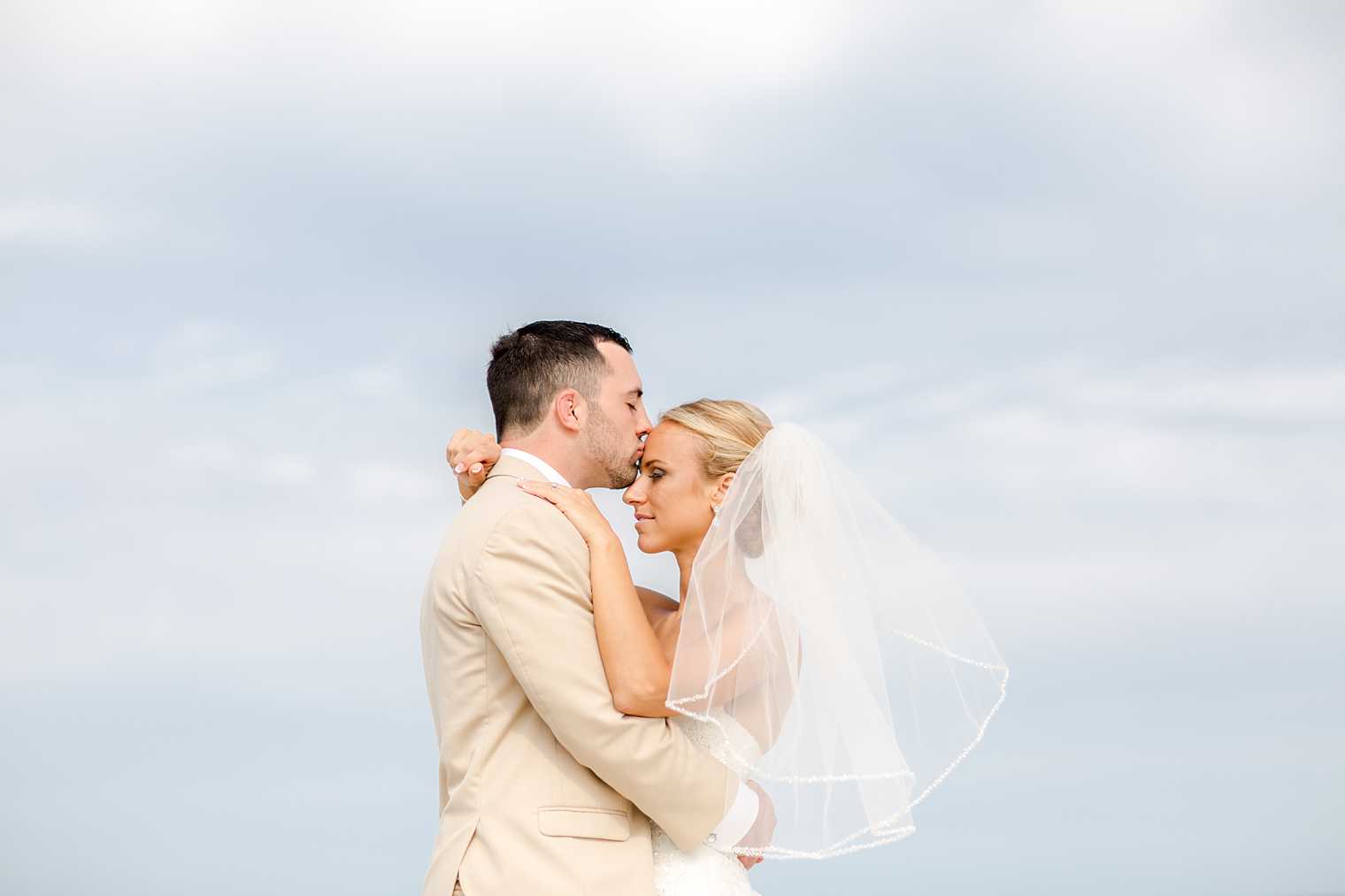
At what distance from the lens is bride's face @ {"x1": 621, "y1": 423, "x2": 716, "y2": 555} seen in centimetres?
529

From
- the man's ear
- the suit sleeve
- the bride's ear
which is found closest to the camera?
the suit sleeve

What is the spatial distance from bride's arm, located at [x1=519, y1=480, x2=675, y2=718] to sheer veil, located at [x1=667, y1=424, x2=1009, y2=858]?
96 millimetres

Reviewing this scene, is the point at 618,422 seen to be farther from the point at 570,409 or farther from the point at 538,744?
the point at 538,744

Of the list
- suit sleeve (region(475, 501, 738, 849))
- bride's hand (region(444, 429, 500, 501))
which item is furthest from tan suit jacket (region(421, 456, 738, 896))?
bride's hand (region(444, 429, 500, 501))

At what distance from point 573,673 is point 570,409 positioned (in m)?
1.12

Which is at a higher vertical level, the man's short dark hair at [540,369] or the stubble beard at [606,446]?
the man's short dark hair at [540,369]

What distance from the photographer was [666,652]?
497cm

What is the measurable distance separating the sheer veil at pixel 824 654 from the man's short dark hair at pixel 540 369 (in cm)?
71

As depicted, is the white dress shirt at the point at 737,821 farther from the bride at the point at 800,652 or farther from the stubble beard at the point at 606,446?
the stubble beard at the point at 606,446

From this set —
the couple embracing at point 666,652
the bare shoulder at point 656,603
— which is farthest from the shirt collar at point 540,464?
the bare shoulder at point 656,603

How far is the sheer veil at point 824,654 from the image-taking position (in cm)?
475

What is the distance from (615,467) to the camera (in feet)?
17.0

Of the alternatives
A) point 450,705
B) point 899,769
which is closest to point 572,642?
point 450,705

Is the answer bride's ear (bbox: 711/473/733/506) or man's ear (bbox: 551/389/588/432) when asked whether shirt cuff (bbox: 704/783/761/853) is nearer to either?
bride's ear (bbox: 711/473/733/506)
